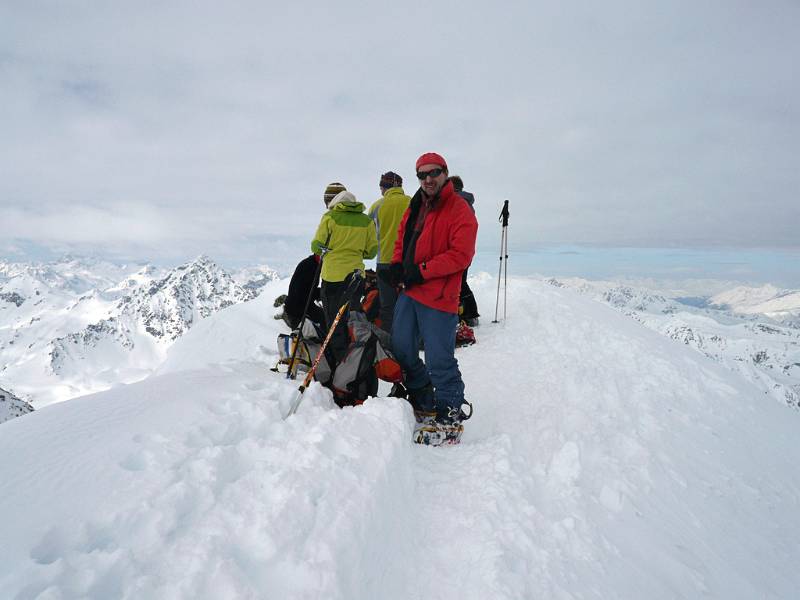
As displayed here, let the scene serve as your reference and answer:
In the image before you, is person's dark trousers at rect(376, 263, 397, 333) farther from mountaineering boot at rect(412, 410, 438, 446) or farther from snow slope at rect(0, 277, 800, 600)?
mountaineering boot at rect(412, 410, 438, 446)

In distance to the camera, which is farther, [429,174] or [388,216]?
[388,216]

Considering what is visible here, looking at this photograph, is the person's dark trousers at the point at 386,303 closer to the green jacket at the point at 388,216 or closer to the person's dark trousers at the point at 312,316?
the green jacket at the point at 388,216

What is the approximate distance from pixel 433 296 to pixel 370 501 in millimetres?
2228

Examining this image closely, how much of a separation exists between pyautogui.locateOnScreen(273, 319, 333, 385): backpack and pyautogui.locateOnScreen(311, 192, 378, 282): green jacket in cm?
135

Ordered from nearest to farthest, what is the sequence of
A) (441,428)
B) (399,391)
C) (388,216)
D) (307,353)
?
(441,428)
(399,391)
(307,353)
(388,216)

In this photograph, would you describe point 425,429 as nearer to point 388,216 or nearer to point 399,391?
point 399,391

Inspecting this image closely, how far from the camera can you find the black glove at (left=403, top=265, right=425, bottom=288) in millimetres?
4160

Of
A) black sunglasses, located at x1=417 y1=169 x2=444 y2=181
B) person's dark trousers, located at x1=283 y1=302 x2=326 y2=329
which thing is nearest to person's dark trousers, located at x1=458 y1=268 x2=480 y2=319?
person's dark trousers, located at x1=283 y1=302 x2=326 y2=329

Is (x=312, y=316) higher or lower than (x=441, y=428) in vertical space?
higher

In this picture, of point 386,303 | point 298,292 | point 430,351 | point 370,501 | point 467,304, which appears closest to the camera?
point 370,501

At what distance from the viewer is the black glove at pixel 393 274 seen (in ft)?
14.5

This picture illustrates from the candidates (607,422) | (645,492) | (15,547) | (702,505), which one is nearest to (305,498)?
(15,547)

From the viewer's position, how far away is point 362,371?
4.32m

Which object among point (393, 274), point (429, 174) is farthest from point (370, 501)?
point (429, 174)
